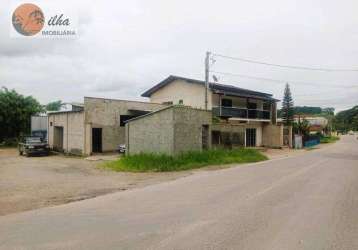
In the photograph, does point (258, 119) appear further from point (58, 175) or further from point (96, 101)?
point (58, 175)

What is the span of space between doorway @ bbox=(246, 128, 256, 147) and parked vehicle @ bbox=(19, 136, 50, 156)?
21.3 meters

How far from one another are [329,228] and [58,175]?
12893 millimetres

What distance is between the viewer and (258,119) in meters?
39.2

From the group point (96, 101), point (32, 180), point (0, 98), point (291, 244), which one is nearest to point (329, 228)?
point (291, 244)

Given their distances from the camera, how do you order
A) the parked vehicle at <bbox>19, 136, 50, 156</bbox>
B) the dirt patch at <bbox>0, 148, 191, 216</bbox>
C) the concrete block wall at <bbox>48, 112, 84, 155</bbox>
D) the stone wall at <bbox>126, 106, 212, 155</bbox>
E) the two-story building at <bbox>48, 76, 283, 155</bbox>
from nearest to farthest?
1. the dirt patch at <bbox>0, 148, 191, 216</bbox>
2. the stone wall at <bbox>126, 106, 212, 155</bbox>
3. the two-story building at <bbox>48, 76, 283, 155</bbox>
4. the concrete block wall at <bbox>48, 112, 84, 155</bbox>
5. the parked vehicle at <bbox>19, 136, 50, 156</bbox>

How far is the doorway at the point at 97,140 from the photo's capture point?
1145 inches

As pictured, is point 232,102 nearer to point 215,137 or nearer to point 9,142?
point 215,137

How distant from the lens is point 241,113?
37344mm

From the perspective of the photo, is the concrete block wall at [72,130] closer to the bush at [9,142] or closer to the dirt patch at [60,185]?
the dirt patch at [60,185]

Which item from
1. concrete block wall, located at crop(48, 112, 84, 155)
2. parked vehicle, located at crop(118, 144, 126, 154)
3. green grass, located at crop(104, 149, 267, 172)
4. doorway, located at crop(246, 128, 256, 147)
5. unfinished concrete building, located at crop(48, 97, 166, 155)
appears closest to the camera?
green grass, located at crop(104, 149, 267, 172)

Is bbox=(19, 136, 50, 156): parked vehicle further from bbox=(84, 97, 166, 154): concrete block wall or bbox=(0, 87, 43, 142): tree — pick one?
bbox=(0, 87, 43, 142): tree

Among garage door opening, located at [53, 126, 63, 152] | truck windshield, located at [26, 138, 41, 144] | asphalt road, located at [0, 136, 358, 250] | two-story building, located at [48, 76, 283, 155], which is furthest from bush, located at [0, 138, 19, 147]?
asphalt road, located at [0, 136, 358, 250]

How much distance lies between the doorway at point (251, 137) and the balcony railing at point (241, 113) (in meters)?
1.62

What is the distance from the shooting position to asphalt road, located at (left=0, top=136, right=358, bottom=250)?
5723 millimetres
